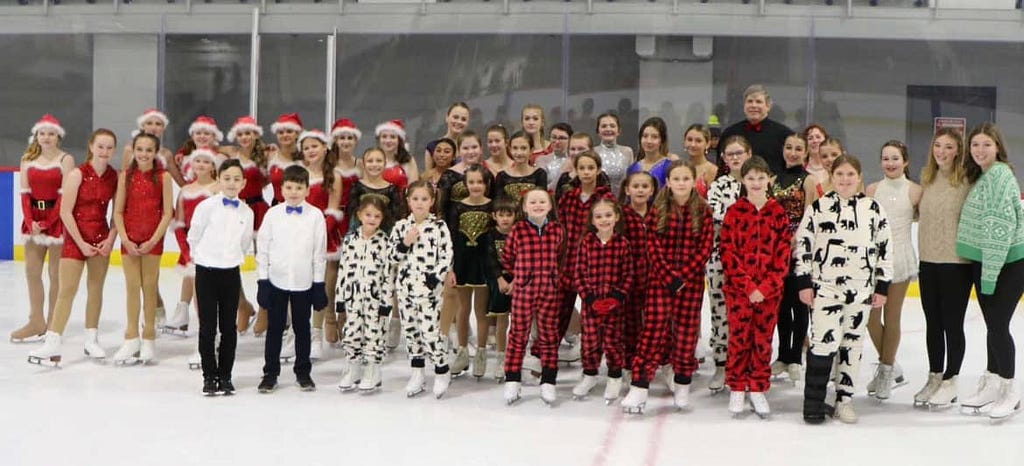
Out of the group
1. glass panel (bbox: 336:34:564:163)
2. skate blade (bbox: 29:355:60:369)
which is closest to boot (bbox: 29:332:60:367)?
→ skate blade (bbox: 29:355:60:369)

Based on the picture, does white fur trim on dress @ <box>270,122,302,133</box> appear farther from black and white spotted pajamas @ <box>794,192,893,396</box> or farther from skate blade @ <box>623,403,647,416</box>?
black and white spotted pajamas @ <box>794,192,893,396</box>

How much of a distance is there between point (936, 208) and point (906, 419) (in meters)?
0.97

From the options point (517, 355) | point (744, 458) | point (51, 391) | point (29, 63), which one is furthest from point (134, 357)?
point (29, 63)

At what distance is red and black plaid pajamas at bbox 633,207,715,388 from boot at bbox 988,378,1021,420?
1.33 metres

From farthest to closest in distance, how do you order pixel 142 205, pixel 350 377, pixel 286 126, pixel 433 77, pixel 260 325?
pixel 433 77 < pixel 260 325 < pixel 286 126 < pixel 142 205 < pixel 350 377

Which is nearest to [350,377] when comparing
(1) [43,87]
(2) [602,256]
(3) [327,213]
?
(3) [327,213]

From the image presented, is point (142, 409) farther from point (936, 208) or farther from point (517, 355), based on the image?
point (936, 208)

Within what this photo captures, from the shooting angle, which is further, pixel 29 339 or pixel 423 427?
pixel 29 339

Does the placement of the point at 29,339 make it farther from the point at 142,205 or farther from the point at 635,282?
the point at 635,282

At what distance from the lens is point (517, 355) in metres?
5.09

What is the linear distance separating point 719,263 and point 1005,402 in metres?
1.40

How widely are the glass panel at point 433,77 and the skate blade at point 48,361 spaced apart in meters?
5.31

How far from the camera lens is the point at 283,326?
5.20 meters

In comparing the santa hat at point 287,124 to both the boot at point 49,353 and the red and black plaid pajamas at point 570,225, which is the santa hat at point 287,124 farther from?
the red and black plaid pajamas at point 570,225
